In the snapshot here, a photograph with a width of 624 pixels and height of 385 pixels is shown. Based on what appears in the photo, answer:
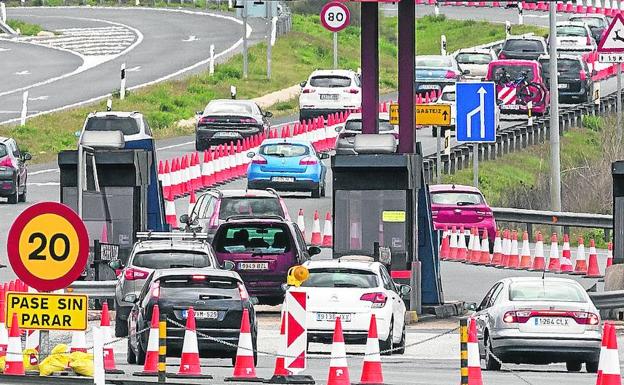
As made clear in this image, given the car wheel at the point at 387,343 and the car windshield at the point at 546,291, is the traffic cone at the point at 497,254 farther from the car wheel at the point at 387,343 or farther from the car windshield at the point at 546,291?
the car windshield at the point at 546,291

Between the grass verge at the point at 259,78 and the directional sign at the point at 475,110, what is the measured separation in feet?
61.7

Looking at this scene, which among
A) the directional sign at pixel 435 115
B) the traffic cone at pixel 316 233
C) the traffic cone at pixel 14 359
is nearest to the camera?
the traffic cone at pixel 14 359

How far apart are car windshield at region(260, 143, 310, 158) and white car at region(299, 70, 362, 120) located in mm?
13317

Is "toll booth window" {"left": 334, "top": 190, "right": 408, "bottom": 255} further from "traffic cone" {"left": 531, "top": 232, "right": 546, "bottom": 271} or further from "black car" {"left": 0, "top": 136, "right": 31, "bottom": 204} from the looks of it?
"black car" {"left": 0, "top": 136, "right": 31, "bottom": 204}

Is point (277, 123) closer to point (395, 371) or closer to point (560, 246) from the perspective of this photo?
point (560, 246)

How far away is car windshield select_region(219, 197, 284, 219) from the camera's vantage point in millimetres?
37406

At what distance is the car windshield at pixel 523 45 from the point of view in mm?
73812

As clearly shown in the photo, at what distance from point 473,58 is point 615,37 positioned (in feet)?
97.2

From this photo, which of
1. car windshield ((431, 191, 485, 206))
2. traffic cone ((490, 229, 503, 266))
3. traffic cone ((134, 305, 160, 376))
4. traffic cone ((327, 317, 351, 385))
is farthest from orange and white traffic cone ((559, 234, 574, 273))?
traffic cone ((327, 317, 351, 385))

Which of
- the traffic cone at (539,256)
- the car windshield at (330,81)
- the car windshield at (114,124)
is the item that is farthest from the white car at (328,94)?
the traffic cone at (539,256)

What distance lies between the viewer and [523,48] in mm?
74000

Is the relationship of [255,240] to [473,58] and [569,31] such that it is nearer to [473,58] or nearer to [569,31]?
[473,58]

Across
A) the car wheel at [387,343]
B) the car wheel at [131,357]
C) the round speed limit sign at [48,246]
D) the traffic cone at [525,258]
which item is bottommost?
the traffic cone at [525,258]

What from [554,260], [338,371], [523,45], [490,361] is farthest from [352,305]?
[523,45]
